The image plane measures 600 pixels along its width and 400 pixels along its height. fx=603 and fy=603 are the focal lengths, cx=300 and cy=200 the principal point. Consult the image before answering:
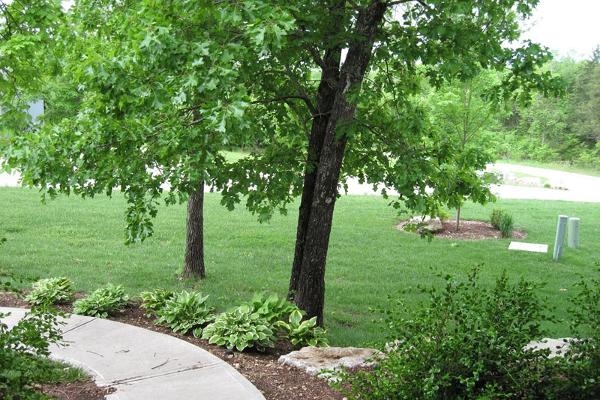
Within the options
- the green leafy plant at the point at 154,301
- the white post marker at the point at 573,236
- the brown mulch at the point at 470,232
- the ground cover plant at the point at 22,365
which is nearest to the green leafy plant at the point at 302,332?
the green leafy plant at the point at 154,301

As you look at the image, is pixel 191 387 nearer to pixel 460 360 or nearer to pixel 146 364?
pixel 146 364

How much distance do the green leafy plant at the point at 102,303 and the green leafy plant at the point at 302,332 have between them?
5.65 feet

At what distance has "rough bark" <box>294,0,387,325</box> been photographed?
564 centimetres

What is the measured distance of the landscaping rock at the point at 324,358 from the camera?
4574 millimetres

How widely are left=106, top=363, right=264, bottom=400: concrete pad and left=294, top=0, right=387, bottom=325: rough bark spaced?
1.84m

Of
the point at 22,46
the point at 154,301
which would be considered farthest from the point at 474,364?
the point at 22,46

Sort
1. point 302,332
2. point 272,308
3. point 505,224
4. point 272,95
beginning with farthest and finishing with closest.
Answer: point 505,224 → point 272,95 → point 272,308 → point 302,332

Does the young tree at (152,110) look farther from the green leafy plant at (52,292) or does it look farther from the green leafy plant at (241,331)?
the green leafy plant at (52,292)

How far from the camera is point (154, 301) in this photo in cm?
622

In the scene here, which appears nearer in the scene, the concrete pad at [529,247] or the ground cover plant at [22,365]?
the ground cover plant at [22,365]

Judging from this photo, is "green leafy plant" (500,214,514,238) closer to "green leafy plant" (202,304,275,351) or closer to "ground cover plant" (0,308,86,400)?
"green leafy plant" (202,304,275,351)

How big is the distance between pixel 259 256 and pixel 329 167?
4.88 meters

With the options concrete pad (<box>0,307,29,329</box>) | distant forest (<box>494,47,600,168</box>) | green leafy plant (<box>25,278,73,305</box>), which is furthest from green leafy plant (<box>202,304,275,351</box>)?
distant forest (<box>494,47,600,168</box>)

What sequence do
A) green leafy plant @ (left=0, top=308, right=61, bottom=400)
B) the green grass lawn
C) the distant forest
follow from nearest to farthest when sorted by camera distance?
green leafy plant @ (left=0, top=308, right=61, bottom=400)
the green grass lawn
the distant forest
